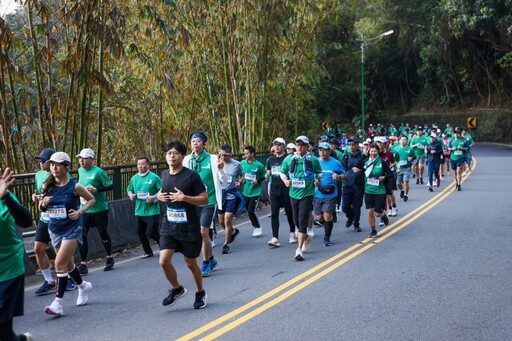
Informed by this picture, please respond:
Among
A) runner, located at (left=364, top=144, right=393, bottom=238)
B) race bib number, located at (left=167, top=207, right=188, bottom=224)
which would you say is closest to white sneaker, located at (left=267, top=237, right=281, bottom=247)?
runner, located at (left=364, top=144, right=393, bottom=238)

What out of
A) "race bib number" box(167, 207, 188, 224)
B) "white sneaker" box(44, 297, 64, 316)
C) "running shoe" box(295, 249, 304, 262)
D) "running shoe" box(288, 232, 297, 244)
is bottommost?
"running shoe" box(288, 232, 297, 244)

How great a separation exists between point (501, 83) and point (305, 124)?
26203mm

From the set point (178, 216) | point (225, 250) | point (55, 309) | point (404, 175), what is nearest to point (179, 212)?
point (178, 216)

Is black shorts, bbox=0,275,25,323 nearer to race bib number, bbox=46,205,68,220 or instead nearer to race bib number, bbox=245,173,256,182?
race bib number, bbox=46,205,68,220

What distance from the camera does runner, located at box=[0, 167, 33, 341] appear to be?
4926mm

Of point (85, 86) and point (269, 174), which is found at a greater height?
point (85, 86)

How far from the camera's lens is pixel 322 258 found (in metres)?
10.3

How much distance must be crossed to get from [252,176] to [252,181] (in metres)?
0.13

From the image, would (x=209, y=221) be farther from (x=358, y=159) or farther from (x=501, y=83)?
(x=501, y=83)

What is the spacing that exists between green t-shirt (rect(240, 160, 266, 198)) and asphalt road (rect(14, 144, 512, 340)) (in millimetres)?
941

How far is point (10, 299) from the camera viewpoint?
196 inches

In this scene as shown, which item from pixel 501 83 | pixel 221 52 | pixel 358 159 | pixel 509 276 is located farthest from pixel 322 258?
pixel 501 83

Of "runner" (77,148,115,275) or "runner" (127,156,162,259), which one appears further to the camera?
"runner" (127,156,162,259)

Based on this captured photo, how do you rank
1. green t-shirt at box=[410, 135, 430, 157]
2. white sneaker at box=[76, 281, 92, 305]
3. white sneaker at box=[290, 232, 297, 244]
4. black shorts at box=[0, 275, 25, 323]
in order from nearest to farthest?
1. black shorts at box=[0, 275, 25, 323]
2. white sneaker at box=[76, 281, 92, 305]
3. white sneaker at box=[290, 232, 297, 244]
4. green t-shirt at box=[410, 135, 430, 157]
